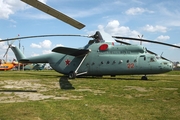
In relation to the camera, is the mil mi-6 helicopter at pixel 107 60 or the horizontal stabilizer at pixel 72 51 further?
the horizontal stabilizer at pixel 72 51

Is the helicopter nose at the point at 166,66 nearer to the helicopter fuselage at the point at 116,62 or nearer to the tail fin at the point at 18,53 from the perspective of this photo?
the helicopter fuselage at the point at 116,62

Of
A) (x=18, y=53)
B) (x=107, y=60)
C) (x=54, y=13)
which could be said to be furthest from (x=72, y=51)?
(x=54, y=13)

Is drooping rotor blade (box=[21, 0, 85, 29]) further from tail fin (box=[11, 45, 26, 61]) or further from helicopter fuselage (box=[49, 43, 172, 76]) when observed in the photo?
tail fin (box=[11, 45, 26, 61])

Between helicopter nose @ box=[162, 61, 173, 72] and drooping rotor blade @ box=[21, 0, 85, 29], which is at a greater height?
drooping rotor blade @ box=[21, 0, 85, 29]

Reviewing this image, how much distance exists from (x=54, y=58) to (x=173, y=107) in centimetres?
1954

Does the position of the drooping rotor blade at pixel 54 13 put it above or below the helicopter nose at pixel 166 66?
above

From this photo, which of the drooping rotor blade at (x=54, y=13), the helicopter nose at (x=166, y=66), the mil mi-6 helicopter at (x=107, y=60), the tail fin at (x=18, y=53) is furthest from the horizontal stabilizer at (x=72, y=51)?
the drooping rotor blade at (x=54, y=13)

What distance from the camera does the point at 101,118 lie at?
20.4ft

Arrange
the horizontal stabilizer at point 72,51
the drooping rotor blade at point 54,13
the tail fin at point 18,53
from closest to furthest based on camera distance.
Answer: the drooping rotor blade at point 54,13 < the horizontal stabilizer at point 72,51 < the tail fin at point 18,53

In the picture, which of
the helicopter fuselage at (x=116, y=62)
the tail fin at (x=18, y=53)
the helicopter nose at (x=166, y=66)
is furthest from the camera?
the tail fin at (x=18, y=53)

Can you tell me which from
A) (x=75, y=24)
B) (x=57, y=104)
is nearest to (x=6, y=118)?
(x=57, y=104)

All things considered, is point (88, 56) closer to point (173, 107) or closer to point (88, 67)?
point (88, 67)

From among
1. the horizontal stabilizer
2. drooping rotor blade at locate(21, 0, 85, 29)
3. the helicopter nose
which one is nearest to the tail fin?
the horizontal stabilizer

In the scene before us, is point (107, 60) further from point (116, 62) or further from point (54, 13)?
point (54, 13)
